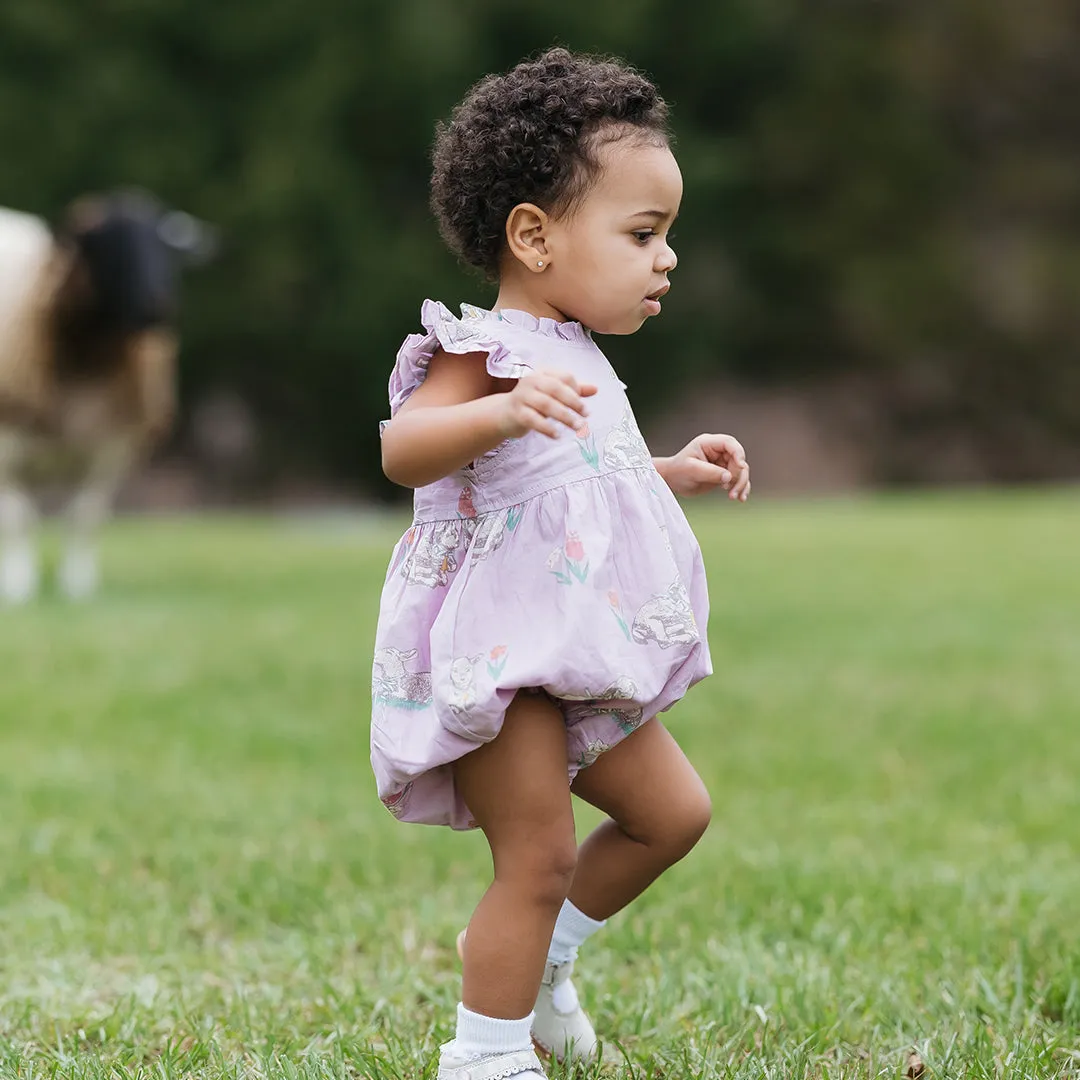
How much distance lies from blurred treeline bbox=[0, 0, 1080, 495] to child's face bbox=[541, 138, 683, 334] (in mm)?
17858

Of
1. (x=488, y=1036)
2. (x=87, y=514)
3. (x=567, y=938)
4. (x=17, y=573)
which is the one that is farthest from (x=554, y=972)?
(x=87, y=514)

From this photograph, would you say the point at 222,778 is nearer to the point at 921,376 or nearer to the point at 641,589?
the point at 641,589

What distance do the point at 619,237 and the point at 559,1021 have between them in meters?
1.07

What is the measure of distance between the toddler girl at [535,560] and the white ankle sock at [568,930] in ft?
0.62

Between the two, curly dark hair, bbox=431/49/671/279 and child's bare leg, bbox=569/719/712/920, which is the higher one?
curly dark hair, bbox=431/49/671/279

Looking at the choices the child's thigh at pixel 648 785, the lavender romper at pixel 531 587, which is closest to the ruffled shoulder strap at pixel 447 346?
the lavender romper at pixel 531 587

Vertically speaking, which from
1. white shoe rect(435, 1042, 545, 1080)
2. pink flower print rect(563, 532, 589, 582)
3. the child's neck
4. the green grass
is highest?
the child's neck

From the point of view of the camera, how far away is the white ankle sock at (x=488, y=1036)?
6.63 feet

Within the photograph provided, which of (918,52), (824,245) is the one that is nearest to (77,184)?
(824,245)

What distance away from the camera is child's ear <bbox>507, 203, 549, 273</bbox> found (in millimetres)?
2061

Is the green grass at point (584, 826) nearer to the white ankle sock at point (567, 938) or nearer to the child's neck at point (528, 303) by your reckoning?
the white ankle sock at point (567, 938)

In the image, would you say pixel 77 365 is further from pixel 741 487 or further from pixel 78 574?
pixel 741 487

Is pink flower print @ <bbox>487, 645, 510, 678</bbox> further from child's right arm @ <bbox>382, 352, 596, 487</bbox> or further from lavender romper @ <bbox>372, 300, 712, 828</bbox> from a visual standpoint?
child's right arm @ <bbox>382, 352, 596, 487</bbox>

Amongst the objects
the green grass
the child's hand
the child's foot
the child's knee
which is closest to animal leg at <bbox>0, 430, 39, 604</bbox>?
the green grass
